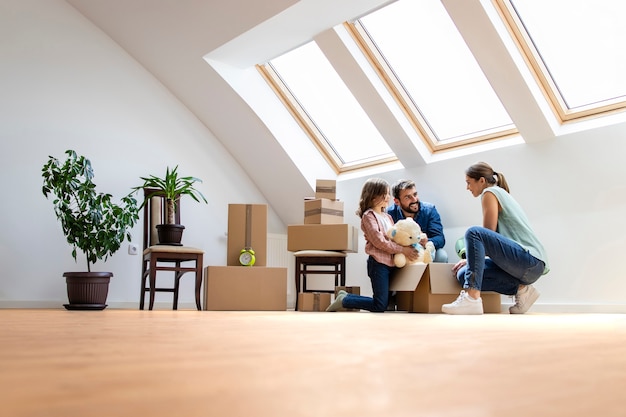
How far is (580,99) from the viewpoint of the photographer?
14.9ft

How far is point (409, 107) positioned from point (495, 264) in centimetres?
189

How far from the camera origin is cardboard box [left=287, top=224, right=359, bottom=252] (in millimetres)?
5023

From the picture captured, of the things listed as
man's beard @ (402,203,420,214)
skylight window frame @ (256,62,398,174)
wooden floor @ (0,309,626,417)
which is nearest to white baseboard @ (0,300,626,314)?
man's beard @ (402,203,420,214)

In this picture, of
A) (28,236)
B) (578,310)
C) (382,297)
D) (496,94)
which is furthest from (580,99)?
(28,236)

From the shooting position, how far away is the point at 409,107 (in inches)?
211

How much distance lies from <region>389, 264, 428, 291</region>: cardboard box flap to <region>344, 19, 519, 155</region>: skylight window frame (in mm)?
1506

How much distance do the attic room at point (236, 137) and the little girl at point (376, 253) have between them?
90cm

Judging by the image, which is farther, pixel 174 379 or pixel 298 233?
pixel 298 233

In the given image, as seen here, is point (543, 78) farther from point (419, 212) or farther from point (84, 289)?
point (84, 289)

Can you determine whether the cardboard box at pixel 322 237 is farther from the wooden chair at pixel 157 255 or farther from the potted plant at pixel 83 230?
the potted plant at pixel 83 230

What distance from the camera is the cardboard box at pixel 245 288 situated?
14.7ft

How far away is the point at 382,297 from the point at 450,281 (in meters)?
0.42

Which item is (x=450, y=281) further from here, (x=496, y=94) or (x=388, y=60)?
(x=388, y=60)

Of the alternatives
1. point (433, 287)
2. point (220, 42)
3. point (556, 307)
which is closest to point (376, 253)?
point (433, 287)
